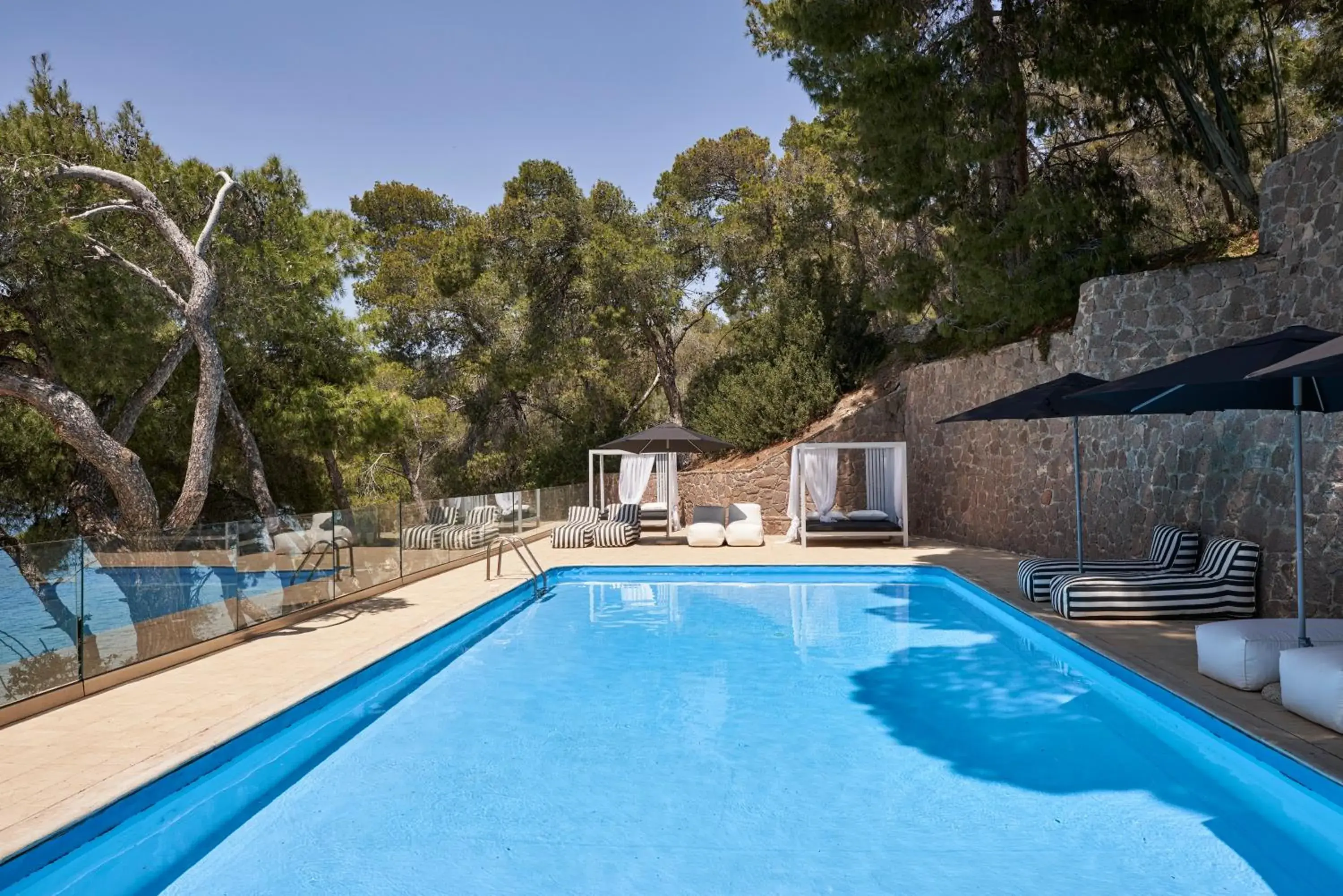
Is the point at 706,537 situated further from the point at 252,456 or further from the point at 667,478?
the point at 252,456

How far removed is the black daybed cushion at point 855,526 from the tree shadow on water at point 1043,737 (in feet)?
18.3

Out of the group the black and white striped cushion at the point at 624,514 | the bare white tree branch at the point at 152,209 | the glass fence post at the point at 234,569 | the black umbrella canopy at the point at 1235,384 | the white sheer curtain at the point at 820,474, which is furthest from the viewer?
the black and white striped cushion at the point at 624,514

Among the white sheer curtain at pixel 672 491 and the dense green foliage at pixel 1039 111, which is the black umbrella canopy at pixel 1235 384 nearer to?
the dense green foliage at pixel 1039 111

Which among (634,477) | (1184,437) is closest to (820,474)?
(634,477)

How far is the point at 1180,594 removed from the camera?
6.38 m

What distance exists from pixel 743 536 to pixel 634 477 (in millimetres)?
3169

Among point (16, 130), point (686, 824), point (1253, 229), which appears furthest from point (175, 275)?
point (1253, 229)

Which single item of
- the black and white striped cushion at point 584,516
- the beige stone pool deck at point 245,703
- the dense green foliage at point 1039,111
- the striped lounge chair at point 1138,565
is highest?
the dense green foliage at point 1039,111

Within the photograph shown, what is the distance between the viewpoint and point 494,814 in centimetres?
390

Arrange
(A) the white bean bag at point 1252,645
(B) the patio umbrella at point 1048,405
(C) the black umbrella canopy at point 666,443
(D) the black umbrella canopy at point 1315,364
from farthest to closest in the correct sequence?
1. (C) the black umbrella canopy at point 666,443
2. (B) the patio umbrella at point 1048,405
3. (A) the white bean bag at point 1252,645
4. (D) the black umbrella canopy at point 1315,364

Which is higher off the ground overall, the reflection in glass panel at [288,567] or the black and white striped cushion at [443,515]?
the black and white striped cushion at [443,515]

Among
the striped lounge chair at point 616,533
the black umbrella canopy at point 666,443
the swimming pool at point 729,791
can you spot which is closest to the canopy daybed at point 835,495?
the black umbrella canopy at point 666,443

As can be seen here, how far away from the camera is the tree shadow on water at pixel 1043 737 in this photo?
347 cm

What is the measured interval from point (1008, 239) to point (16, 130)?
11.2 meters
